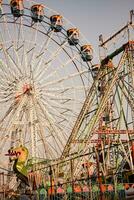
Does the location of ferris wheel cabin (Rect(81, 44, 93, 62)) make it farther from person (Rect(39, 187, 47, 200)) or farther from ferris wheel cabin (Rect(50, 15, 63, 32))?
person (Rect(39, 187, 47, 200))

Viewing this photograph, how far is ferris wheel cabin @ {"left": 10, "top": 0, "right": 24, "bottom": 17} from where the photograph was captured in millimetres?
26719

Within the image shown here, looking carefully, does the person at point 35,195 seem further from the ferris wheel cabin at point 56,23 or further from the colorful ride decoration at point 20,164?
the ferris wheel cabin at point 56,23

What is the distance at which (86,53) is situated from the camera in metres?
29.4

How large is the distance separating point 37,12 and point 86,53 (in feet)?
16.2

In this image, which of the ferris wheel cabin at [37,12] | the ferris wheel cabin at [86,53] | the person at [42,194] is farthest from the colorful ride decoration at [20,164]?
the ferris wheel cabin at [86,53]

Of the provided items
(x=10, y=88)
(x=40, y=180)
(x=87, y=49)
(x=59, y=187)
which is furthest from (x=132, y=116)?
(x=87, y=49)

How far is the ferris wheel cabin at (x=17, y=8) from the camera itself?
87.7ft

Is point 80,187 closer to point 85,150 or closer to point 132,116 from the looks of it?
point 85,150

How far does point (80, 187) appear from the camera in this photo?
1361cm

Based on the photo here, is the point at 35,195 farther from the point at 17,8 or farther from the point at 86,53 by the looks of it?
the point at 86,53

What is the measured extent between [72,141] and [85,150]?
2133mm

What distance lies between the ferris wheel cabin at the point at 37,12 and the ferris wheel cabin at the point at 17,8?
945 millimetres

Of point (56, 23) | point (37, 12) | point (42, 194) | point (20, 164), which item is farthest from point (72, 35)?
point (42, 194)

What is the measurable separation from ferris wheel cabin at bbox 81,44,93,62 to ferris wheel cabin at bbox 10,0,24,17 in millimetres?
5585
